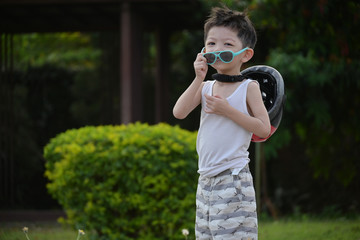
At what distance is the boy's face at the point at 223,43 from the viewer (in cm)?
237

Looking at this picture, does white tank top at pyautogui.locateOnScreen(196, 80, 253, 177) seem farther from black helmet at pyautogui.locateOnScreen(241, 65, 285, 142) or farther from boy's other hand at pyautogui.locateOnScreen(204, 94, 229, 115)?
black helmet at pyautogui.locateOnScreen(241, 65, 285, 142)

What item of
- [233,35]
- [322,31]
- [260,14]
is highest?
[260,14]

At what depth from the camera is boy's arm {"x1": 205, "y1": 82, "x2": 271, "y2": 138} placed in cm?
233

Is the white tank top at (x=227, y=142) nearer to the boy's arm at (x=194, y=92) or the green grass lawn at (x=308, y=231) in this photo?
the boy's arm at (x=194, y=92)

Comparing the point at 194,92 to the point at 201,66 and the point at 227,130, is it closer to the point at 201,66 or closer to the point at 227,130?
the point at 201,66

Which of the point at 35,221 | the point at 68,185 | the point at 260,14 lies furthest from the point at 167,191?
the point at 35,221

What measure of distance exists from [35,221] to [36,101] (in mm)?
1978

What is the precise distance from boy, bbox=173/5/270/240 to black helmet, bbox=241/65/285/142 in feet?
0.65

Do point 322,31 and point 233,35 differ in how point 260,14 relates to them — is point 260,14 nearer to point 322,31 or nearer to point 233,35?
point 322,31

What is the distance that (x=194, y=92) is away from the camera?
244 cm

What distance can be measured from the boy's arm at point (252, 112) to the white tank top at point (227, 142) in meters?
0.03

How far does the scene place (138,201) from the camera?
171 inches

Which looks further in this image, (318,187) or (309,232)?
(318,187)

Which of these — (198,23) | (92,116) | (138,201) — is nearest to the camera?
(138,201)
